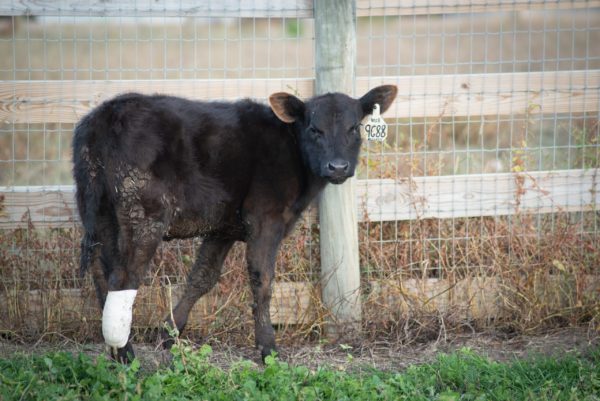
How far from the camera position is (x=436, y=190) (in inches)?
262

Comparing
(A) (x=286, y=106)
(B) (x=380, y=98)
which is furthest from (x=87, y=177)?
(B) (x=380, y=98)

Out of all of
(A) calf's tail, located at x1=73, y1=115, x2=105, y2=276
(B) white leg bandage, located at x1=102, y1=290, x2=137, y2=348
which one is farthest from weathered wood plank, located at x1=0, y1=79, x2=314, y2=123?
(B) white leg bandage, located at x1=102, y1=290, x2=137, y2=348

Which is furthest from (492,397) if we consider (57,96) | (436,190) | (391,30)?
(391,30)

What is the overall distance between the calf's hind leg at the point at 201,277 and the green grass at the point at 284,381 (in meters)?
0.75

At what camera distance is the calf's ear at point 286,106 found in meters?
5.97

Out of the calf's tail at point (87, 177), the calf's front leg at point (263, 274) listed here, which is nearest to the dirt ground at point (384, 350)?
the calf's front leg at point (263, 274)

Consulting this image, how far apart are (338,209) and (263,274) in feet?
3.00

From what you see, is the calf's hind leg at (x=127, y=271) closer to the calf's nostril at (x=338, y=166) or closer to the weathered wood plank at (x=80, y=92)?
the calf's nostril at (x=338, y=166)

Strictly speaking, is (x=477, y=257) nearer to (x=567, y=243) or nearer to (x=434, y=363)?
(x=567, y=243)

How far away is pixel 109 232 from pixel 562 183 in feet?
12.1

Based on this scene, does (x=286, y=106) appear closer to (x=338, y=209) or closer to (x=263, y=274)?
(x=338, y=209)

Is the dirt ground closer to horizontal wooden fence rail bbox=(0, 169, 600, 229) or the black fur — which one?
the black fur

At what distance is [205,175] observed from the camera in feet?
18.8

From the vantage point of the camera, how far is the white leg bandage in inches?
205
